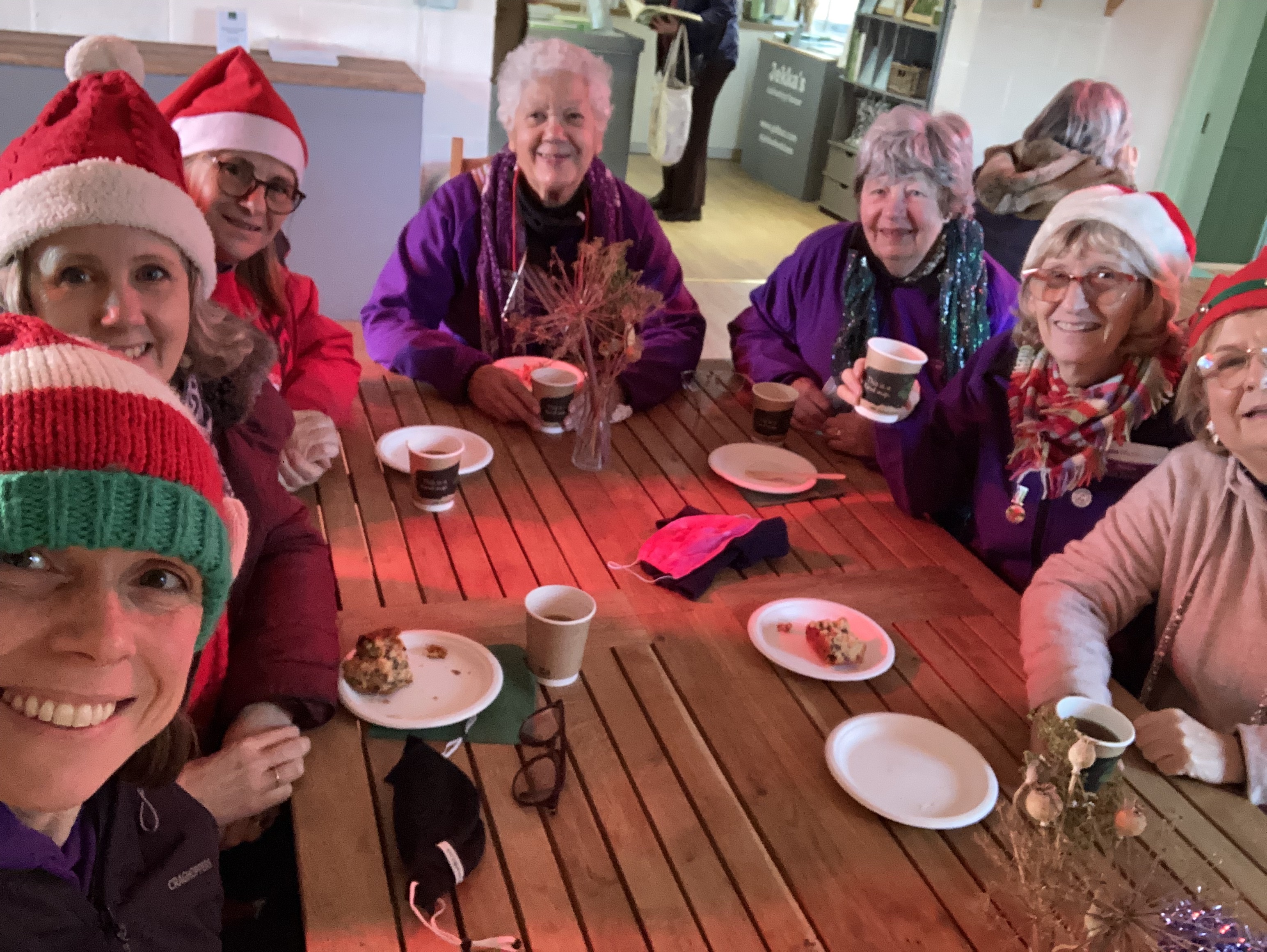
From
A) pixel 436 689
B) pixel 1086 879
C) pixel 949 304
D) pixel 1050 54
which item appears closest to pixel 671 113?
pixel 1050 54

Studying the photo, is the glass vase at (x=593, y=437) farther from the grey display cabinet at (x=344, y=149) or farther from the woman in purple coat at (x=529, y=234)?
the grey display cabinet at (x=344, y=149)

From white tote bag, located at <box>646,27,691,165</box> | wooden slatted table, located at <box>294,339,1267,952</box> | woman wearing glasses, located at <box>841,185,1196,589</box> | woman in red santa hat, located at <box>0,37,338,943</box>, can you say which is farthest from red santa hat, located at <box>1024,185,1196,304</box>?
white tote bag, located at <box>646,27,691,165</box>

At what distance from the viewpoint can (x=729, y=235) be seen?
6.50 m

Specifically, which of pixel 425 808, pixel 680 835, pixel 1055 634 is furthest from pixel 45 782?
pixel 1055 634

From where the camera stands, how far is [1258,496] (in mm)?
1452

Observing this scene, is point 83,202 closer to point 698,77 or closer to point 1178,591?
point 1178,591

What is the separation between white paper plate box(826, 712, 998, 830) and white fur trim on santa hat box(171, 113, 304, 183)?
146 cm

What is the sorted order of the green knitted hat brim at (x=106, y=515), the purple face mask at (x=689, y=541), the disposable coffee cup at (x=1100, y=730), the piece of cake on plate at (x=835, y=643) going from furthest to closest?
the purple face mask at (x=689, y=541) → the piece of cake on plate at (x=835, y=643) → the disposable coffee cup at (x=1100, y=730) → the green knitted hat brim at (x=106, y=515)

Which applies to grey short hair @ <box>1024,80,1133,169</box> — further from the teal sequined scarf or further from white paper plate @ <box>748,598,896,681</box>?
white paper plate @ <box>748,598,896,681</box>

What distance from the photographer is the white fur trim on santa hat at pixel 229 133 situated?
193 cm

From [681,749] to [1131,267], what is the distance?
1.13m

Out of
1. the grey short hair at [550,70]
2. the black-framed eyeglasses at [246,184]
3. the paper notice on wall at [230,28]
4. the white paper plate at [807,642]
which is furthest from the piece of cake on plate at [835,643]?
the paper notice on wall at [230,28]

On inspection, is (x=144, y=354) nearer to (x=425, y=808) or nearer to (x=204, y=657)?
(x=204, y=657)

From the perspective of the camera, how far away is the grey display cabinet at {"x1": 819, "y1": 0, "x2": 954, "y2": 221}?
650 cm
